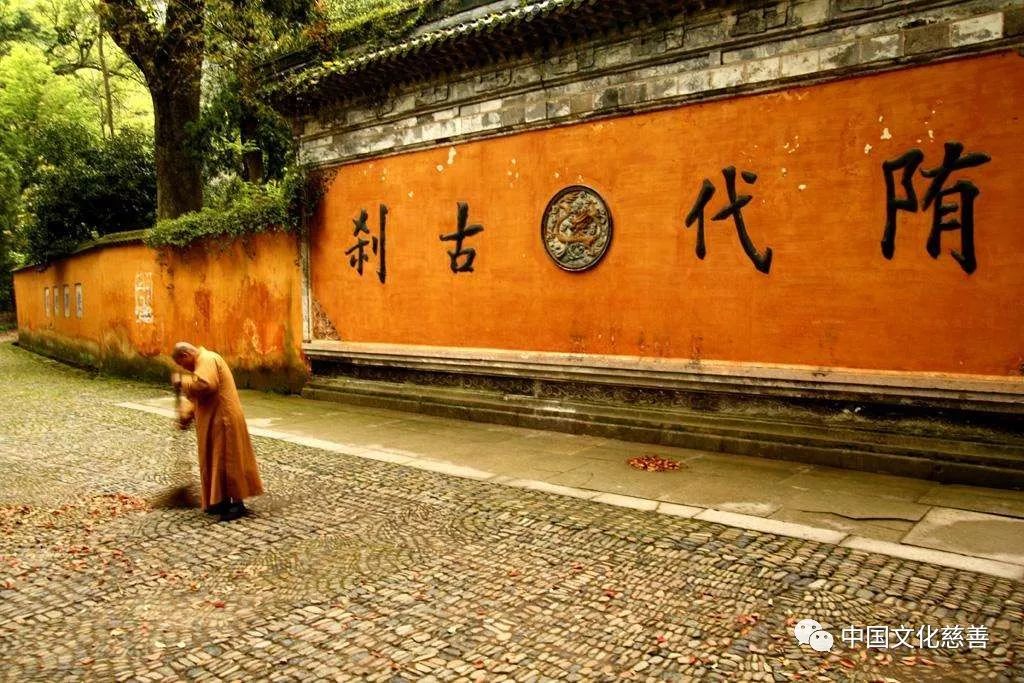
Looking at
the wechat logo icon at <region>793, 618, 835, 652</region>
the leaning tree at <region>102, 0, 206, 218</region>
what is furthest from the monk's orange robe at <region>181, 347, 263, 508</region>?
the leaning tree at <region>102, 0, 206, 218</region>

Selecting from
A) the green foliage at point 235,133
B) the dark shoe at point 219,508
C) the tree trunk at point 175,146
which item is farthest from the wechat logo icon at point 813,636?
the tree trunk at point 175,146

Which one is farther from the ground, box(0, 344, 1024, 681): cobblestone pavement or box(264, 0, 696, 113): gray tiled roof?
box(264, 0, 696, 113): gray tiled roof

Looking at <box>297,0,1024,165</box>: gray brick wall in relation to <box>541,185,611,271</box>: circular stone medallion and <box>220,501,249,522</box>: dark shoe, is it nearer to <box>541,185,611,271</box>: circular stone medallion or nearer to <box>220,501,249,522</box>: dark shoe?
<box>541,185,611,271</box>: circular stone medallion

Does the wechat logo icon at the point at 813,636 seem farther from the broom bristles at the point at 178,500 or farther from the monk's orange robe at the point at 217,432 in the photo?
the broom bristles at the point at 178,500

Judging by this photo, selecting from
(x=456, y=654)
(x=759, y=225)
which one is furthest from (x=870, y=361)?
(x=456, y=654)

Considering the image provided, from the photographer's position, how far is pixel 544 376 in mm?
8750

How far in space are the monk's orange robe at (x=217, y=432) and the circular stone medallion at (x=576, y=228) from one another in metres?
4.39

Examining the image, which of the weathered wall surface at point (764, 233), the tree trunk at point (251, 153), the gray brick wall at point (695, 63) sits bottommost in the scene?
the weathered wall surface at point (764, 233)

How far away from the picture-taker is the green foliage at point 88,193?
1866cm

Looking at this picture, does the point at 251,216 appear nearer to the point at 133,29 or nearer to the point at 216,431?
the point at 133,29

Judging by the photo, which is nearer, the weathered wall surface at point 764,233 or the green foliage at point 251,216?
the weathered wall surface at point 764,233

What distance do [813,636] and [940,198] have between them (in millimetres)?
4489

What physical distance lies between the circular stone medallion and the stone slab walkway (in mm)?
2180

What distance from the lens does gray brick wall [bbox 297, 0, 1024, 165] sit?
241 inches
